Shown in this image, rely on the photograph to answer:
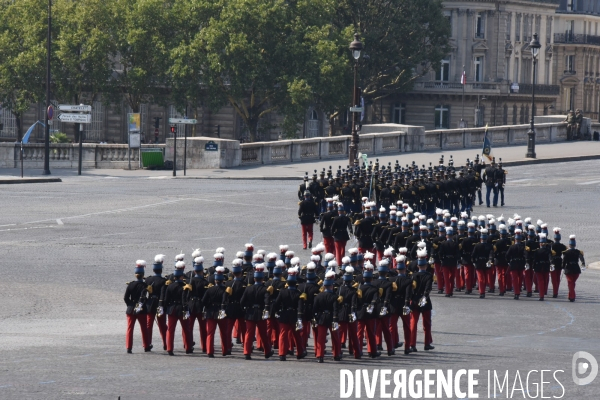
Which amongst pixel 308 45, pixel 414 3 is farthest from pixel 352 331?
pixel 414 3

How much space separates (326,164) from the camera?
56750mm

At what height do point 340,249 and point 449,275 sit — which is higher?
point 340,249

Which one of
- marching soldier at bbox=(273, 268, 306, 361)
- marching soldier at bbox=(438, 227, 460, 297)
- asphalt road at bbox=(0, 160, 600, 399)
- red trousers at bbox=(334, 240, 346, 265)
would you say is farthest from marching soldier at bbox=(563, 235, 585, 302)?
marching soldier at bbox=(273, 268, 306, 361)

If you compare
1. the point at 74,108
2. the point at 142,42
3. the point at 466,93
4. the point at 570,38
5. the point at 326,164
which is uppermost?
the point at 570,38

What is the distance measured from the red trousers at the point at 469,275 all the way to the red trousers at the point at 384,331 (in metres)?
6.61

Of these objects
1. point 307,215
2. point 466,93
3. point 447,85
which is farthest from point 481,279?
point 447,85

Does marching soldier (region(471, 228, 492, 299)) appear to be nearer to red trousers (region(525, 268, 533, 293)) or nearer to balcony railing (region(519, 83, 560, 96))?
red trousers (region(525, 268, 533, 293))

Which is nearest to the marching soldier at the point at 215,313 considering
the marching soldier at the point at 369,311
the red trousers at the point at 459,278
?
the marching soldier at the point at 369,311

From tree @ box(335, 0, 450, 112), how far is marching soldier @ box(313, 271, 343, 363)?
6352cm

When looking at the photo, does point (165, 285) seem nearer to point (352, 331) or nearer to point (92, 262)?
point (352, 331)

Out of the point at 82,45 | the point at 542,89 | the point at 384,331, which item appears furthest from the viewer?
the point at 542,89

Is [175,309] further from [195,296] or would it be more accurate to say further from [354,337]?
[354,337]

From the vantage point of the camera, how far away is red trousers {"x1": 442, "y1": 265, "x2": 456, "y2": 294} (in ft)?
85.1

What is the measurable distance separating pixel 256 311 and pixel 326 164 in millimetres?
37425
